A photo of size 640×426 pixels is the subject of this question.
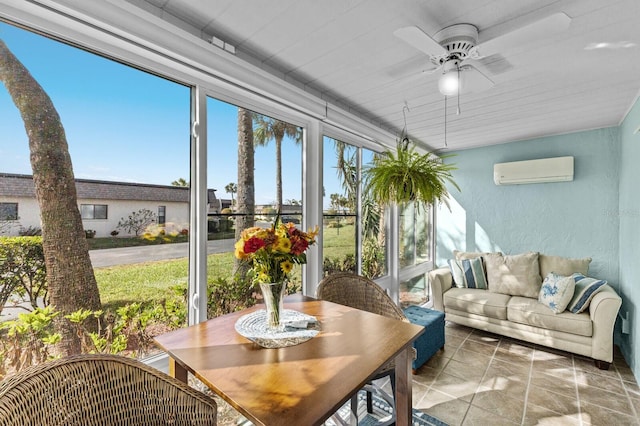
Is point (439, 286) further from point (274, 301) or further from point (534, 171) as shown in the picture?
point (274, 301)

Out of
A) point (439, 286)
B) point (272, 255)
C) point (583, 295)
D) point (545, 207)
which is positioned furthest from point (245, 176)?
point (545, 207)

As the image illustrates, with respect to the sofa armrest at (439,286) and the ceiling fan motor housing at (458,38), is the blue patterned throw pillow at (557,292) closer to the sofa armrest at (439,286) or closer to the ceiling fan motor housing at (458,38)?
the sofa armrest at (439,286)

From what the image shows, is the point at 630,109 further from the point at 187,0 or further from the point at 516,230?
the point at 187,0

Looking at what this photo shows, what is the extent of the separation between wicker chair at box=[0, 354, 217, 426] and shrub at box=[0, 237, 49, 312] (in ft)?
1.96

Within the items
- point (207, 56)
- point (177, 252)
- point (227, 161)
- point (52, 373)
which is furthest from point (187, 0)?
point (52, 373)

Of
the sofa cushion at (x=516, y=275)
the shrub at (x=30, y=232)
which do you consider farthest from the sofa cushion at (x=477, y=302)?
the shrub at (x=30, y=232)

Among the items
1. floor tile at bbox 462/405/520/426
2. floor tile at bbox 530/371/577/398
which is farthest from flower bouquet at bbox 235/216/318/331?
floor tile at bbox 530/371/577/398

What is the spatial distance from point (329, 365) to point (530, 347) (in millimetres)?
3042

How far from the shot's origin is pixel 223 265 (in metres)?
1.92

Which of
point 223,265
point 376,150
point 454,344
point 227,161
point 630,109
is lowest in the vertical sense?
point 454,344

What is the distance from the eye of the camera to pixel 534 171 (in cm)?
356

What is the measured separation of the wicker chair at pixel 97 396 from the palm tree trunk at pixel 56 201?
59cm

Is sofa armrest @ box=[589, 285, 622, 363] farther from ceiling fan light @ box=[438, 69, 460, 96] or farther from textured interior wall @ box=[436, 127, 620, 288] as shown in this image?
ceiling fan light @ box=[438, 69, 460, 96]

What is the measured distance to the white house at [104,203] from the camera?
1.18m
